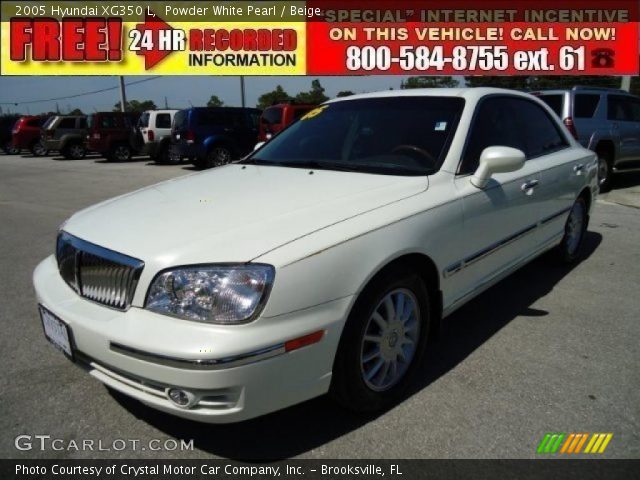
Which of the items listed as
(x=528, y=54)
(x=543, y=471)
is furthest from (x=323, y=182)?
(x=528, y=54)

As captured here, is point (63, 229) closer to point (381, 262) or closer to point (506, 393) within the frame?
point (381, 262)

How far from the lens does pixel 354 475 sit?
6.91 ft

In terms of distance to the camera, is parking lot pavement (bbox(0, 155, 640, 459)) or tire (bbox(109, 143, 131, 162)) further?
tire (bbox(109, 143, 131, 162))

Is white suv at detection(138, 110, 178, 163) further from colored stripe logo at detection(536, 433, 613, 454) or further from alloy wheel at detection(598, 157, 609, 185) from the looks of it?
colored stripe logo at detection(536, 433, 613, 454)

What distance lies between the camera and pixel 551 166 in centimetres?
385

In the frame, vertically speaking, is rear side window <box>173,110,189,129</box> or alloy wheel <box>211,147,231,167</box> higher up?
rear side window <box>173,110,189,129</box>

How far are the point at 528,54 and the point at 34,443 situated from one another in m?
14.9

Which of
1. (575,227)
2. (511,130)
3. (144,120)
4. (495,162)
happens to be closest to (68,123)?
(144,120)

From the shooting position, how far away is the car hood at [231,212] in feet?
6.76

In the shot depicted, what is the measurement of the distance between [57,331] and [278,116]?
11.6 meters

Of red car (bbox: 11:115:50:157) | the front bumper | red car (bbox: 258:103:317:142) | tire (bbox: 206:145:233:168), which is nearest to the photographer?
the front bumper

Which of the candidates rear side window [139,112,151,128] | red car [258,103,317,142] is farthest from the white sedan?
rear side window [139,112,151,128]

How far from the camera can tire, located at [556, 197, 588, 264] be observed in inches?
179

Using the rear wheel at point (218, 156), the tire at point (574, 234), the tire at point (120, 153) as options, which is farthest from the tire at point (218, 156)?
the tire at point (574, 234)
